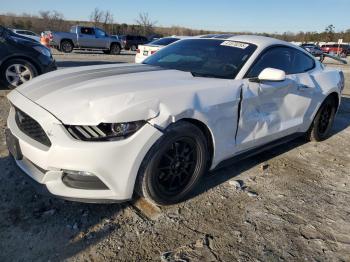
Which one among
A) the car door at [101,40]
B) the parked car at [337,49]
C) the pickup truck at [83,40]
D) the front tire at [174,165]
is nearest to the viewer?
the front tire at [174,165]

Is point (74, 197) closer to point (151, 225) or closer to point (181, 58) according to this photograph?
point (151, 225)

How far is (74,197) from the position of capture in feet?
8.82

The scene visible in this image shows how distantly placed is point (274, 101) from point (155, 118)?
1.72 metres

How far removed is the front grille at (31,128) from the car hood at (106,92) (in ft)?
0.52

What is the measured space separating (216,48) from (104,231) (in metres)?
2.32

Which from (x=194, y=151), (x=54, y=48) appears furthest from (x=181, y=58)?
(x=54, y=48)

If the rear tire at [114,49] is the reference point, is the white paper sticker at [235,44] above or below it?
above

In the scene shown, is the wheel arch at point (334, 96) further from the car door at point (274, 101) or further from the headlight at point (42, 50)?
the headlight at point (42, 50)

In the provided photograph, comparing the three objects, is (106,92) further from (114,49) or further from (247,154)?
(114,49)

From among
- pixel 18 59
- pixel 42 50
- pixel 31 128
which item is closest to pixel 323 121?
pixel 31 128

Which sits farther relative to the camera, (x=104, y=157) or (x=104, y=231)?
(x=104, y=231)

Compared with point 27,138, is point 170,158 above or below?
below

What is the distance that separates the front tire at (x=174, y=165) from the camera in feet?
9.39

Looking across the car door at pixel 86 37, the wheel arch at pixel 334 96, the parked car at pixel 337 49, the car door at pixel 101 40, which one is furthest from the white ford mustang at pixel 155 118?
the parked car at pixel 337 49
